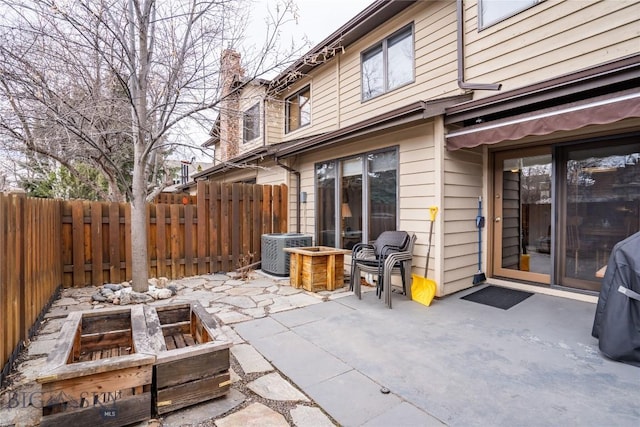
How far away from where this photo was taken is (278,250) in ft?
18.7

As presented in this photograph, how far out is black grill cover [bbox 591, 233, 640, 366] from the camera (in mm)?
2441

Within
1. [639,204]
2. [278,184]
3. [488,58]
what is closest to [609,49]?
[488,58]

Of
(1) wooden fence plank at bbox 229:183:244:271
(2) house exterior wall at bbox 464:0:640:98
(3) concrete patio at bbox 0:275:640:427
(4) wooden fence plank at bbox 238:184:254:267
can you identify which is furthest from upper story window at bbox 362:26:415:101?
(3) concrete patio at bbox 0:275:640:427

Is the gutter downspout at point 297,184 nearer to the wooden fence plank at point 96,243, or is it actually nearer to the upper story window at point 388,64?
the upper story window at point 388,64

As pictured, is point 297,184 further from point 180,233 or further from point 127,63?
point 127,63

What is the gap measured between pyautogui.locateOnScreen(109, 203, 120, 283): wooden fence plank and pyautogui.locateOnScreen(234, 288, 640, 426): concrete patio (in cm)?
302

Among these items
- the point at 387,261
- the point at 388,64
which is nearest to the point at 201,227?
the point at 387,261

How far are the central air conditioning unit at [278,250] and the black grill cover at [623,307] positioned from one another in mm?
4200

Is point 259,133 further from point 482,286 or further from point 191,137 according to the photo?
point 482,286

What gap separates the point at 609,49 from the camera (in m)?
3.36

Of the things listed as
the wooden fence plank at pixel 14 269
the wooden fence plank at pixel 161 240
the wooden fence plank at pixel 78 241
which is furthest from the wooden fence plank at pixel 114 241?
the wooden fence plank at pixel 14 269

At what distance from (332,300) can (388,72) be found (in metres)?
4.04

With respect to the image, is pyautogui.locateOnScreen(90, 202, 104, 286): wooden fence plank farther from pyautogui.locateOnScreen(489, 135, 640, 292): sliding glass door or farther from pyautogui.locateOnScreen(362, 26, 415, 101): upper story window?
pyautogui.locateOnScreen(489, 135, 640, 292): sliding glass door

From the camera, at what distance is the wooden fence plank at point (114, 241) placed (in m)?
5.07
